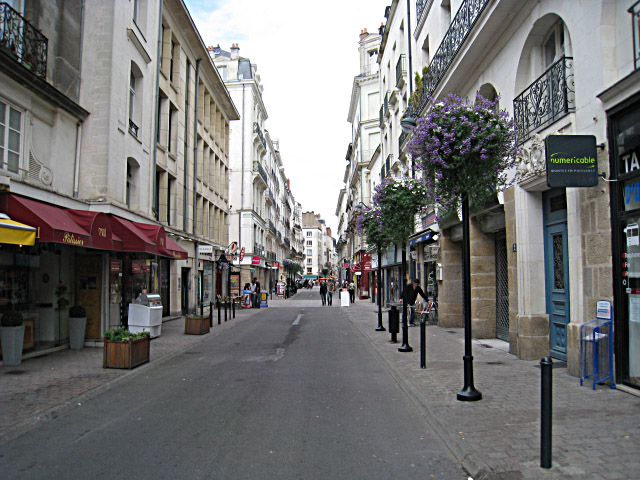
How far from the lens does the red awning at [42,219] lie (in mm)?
8883

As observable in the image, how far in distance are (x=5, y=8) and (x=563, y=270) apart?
39.4 feet

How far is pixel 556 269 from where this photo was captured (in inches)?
367

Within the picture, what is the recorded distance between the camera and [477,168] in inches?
271

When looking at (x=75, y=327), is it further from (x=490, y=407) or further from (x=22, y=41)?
(x=490, y=407)

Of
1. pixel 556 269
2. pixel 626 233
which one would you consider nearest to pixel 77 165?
pixel 556 269

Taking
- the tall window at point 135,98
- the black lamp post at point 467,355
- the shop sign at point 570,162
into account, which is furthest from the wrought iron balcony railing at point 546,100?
the tall window at point 135,98

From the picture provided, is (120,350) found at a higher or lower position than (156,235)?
lower

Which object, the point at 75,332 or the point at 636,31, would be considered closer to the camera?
the point at 636,31

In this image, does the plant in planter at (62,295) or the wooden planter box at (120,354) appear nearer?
the wooden planter box at (120,354)

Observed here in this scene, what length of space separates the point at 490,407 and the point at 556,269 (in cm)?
419

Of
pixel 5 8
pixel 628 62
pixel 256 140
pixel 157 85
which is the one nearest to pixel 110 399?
pixel 5 8

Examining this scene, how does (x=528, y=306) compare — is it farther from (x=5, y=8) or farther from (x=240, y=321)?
(x=240, y=321)

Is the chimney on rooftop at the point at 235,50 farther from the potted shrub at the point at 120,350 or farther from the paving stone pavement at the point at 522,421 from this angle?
the paving stone pavement at the point at 522,421

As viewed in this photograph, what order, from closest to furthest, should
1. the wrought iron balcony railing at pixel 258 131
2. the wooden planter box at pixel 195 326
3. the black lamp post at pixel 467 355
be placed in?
1. the black lamp post at pixel 467 355
2. the wooden planter box at pixel 195 326
3. the wrought iron balcony railing at pixel 258 131
